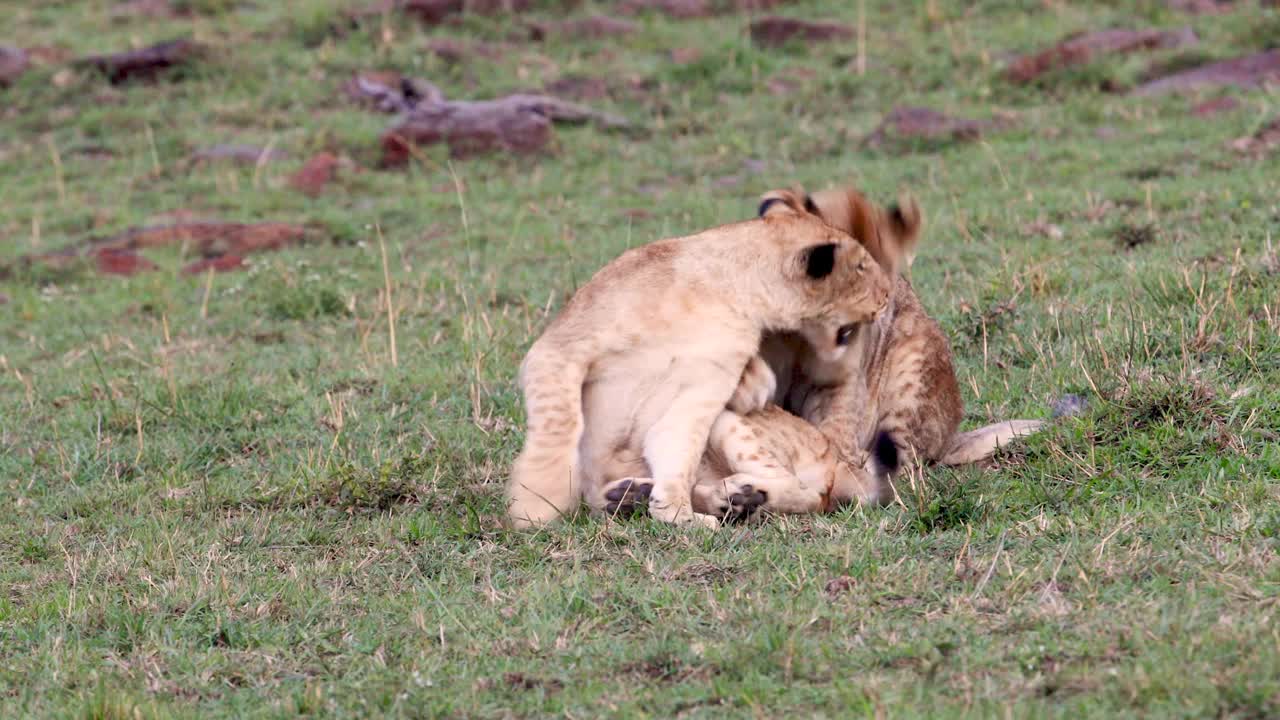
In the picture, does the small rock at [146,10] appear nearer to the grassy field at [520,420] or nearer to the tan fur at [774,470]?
the grassy field at [520,420]

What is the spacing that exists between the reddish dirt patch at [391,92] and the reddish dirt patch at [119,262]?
366 centimetres

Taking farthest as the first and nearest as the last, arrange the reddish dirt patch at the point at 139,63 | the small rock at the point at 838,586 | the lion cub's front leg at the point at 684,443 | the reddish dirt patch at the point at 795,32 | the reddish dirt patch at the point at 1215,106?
1. the reddish dirt patch at the point at 795,32
2. the reddish dirt patch at the point at 139,63
3. the reddish dirt patch at the point at 1215,106
4. the lion cub's front leg at the point at 684,443
5. the small rock at the point at 838,586

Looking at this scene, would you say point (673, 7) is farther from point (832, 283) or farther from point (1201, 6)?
point (832, 283)

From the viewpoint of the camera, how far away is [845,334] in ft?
19.0

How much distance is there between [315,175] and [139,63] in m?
3.78

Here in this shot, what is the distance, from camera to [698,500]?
548 cm

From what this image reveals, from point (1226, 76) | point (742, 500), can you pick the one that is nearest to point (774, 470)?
point (742, 500)

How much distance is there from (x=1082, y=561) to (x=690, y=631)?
113 centimetres

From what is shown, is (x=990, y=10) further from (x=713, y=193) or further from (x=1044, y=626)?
(x=1044, y=626)

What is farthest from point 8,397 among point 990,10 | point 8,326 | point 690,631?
point 990,10

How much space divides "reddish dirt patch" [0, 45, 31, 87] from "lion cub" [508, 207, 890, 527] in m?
11.9

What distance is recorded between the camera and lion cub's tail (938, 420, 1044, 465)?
19.6ft

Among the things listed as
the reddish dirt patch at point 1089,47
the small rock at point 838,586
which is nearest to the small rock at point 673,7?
the reddish dirt patch at point 1089,47

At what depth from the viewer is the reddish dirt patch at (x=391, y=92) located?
1452cm
